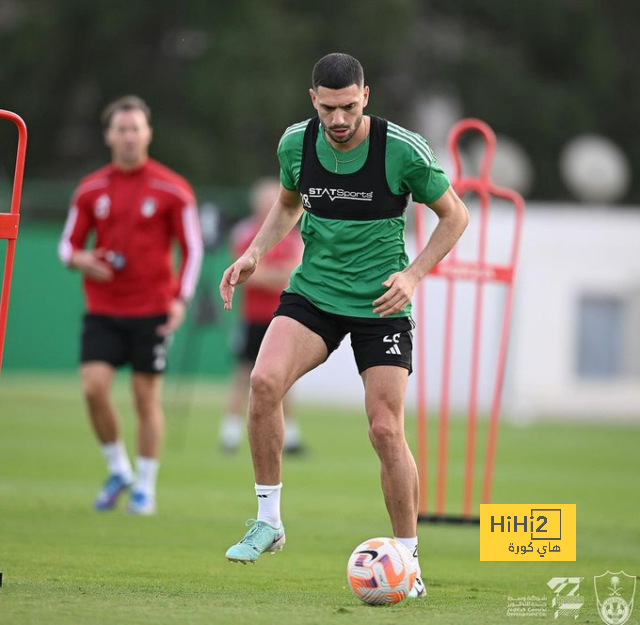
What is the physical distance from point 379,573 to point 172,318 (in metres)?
4.04

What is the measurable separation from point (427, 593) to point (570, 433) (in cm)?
1210

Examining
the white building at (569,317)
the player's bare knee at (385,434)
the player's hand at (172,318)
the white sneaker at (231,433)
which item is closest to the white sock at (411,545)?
the player's bare knee at (385,434)

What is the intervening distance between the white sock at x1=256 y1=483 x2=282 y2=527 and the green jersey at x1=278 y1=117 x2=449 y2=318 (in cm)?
86

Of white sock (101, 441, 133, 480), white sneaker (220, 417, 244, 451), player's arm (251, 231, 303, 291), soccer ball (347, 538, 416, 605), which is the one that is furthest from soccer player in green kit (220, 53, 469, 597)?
white sneaker (220, 417, 244, 451)

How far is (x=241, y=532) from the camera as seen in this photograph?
8648 mm

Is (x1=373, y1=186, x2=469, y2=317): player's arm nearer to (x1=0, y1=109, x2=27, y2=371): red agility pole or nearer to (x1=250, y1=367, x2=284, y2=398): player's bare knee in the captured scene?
(x1=250, y1=367, x2=284, y2=398): player's bare knee

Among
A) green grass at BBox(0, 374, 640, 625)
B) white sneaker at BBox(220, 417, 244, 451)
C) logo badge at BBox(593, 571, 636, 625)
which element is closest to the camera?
green grass at BBox(0, 374, 640, 625)

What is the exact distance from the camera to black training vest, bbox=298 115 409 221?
250 inches

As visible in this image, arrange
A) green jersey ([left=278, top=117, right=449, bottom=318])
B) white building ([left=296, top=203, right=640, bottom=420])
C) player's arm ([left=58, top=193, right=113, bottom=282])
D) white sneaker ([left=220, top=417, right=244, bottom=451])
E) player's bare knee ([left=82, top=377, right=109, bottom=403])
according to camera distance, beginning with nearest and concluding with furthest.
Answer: green jersey ([left=278, top=117, right=449, bottom=318]) < player's bare knee ([left=82, top=377, right=109, bottom=403]) < player's arm ([left=58, top=193, right=113, bottom=282]) < white sneaker ([left=220, top=417, right=244, bottom=451]) < white building ([left=296, top=203, right=640, bottom=420])

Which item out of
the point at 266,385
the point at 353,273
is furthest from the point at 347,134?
the point at 266,385

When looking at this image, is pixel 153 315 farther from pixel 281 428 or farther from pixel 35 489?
pixel 281 428

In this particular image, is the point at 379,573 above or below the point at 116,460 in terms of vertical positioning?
below

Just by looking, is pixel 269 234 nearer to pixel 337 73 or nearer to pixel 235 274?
pixel 235 274

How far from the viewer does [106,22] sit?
32.0 m
